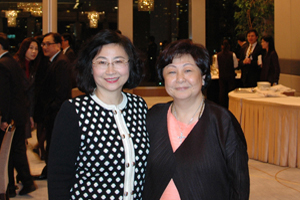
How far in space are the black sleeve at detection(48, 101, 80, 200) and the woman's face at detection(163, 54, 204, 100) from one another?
0.47m

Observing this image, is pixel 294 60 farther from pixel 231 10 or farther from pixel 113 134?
pixel 113 134

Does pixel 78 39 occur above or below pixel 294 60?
above

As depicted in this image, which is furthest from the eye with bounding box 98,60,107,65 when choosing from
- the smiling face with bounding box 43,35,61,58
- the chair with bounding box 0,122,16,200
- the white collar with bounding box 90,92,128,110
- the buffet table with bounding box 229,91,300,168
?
the buffet table with bounding box 229,91,300,168

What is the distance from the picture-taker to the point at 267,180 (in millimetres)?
4203

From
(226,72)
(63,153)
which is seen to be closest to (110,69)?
(63,153)

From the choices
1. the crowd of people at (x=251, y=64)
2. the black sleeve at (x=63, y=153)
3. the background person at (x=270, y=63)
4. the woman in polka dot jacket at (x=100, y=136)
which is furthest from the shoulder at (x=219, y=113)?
the background person at (x=270, y=63)

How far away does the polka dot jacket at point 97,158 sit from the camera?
1556 mm

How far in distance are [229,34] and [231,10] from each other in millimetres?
846

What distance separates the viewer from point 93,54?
1685 mm

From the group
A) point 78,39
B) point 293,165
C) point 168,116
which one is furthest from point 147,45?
point 168,116

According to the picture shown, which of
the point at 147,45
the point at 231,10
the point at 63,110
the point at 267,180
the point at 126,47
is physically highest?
the point at 231,10

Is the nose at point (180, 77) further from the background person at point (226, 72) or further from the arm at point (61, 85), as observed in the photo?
the background person at point (226, 72)

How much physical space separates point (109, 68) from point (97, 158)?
0.39 meters

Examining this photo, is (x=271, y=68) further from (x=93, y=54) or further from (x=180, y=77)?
(x=93, y=54)
